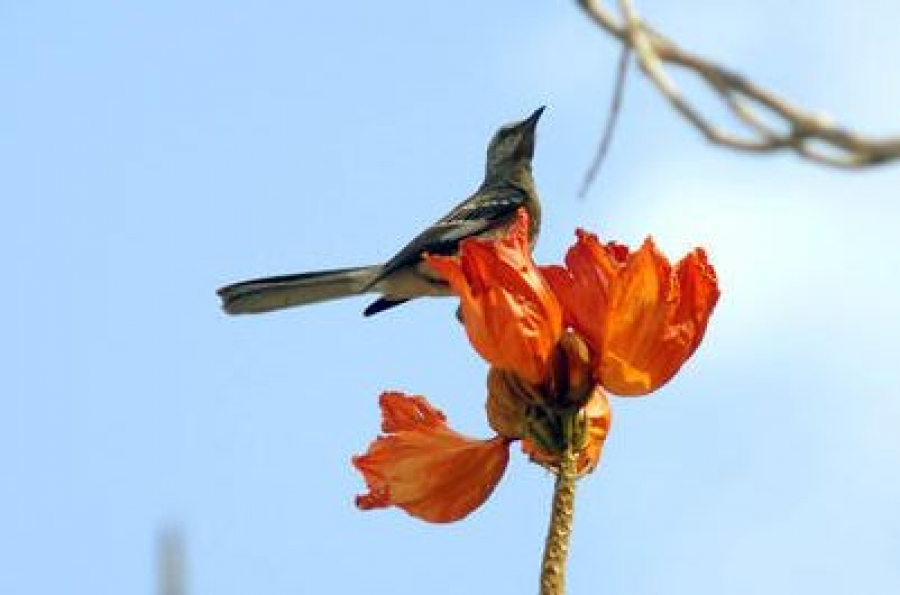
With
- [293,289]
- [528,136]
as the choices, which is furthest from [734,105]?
[528,136]

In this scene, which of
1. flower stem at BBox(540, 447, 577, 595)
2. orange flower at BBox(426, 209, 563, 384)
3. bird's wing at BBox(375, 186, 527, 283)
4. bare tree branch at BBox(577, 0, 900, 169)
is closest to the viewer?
bare tree branch at BBox(577, 0, 900, 169)

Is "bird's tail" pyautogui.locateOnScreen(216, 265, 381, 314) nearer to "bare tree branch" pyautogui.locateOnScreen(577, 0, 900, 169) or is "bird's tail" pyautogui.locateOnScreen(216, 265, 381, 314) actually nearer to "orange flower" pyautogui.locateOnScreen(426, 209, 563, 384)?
"orange flower" pyautogui.locateOnScreen(426, 209, 563, 384)

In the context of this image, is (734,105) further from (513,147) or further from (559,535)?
(513,147)

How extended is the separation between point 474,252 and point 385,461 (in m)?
0.39

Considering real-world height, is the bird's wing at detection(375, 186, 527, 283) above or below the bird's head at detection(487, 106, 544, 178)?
below

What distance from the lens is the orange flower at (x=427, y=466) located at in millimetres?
2869

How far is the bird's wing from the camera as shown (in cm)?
826

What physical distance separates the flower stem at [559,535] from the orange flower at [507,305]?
20 cm

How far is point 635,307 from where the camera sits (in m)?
2.74

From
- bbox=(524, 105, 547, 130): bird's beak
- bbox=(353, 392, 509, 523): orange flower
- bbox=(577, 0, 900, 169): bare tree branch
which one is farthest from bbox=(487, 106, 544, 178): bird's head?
bbox=(577, 0, 900, 169): bare tree branch

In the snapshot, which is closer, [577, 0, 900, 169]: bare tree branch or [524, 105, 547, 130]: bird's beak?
[577, 0, 900, 169]: bare tree branch

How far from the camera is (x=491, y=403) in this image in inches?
114

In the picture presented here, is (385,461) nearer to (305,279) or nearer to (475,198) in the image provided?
(305,279)

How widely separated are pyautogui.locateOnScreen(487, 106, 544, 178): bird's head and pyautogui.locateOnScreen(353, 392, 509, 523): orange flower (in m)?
6.81
